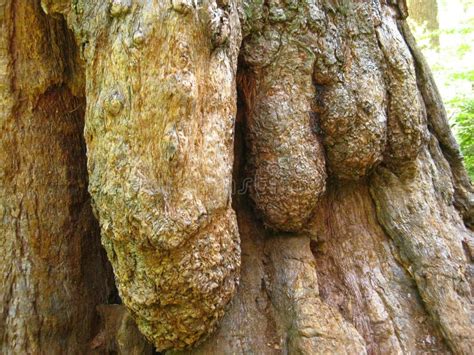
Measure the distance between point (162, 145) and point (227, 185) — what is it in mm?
338

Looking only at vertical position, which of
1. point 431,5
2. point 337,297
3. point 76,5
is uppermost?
point 431,5

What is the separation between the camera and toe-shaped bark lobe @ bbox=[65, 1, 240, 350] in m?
2.00

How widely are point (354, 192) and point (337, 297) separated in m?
0.60

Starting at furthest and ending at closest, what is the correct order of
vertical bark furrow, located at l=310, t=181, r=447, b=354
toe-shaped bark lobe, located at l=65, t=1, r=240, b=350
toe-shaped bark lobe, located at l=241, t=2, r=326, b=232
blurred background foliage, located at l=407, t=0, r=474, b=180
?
blurred background foliage, located at l=407, t=0, r=474, b=180 → vertical bark furrow, located at l=310, t=181, r=447, b=354 → toe-shaped bark lobe, located at l=241, t=2, r=326, b=232 → toe-shaped bark lobe, located at l=65, t=1, r=240, b=350

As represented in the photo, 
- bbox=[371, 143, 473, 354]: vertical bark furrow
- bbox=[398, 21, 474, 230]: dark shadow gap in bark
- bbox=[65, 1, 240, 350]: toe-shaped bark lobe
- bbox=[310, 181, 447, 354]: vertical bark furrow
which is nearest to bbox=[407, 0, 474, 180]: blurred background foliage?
bbox=[398, 21, 474, 230]: dark shadow gap in bark

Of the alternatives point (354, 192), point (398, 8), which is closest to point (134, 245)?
point (354, 192)

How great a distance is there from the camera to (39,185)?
269cm

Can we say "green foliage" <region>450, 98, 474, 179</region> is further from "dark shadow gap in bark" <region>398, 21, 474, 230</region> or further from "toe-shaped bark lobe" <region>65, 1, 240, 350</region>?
→ "toe-shaped bark lobe" <region>65, 1, 240, 350</region>

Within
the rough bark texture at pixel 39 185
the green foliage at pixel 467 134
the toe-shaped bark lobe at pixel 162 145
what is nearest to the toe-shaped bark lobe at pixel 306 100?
the toe-shaped bark lobe at pixel 162 145

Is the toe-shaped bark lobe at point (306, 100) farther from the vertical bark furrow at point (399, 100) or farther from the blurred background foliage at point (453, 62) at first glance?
the blurred background foliage at point (453, 62)

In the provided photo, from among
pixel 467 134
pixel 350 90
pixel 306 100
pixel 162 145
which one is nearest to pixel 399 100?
pixel 350 90

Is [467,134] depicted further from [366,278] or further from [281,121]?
[281,121]

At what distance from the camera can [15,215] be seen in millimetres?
2660

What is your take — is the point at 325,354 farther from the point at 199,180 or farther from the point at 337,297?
the point at 199,180
